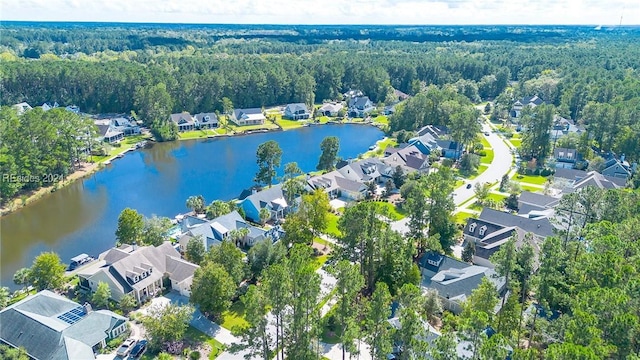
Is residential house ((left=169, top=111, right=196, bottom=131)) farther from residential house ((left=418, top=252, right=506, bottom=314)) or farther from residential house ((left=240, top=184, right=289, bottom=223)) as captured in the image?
residential house ((left=418, top=252, right=506, bottom=314))

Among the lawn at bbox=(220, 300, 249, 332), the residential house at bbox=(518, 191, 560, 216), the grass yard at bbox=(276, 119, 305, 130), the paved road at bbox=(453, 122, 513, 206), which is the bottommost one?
the lawn at bbox=(220, 300, 249, 332)

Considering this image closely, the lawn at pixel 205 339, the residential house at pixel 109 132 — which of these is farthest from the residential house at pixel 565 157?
the residential house at pixel 109 132

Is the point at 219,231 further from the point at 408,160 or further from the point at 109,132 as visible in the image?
the point at 109,132

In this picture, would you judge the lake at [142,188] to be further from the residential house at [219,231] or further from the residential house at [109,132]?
the residential house at [219,231]

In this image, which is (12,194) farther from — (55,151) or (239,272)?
(239,272)

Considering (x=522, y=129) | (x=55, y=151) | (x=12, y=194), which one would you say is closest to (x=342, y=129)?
(x=522, y=129)

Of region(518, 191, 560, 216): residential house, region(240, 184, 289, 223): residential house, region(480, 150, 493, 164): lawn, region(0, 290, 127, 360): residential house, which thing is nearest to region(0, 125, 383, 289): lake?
region(240, 184, 289, 223): residential house
